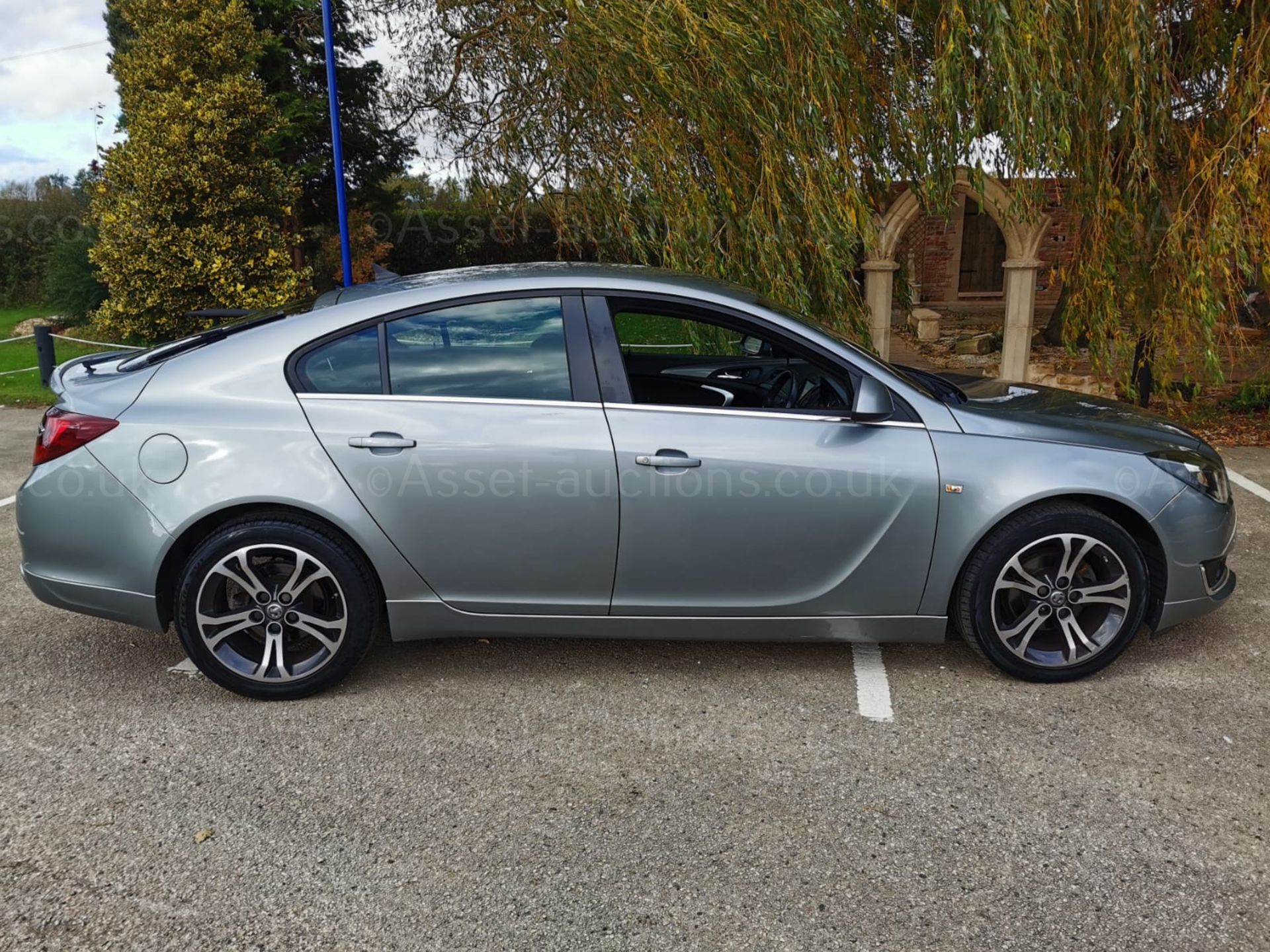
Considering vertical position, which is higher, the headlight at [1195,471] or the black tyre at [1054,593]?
the headlight at [1195,471]

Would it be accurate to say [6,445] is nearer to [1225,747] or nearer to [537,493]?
[537,493]

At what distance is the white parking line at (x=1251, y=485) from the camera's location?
6527 millimetres

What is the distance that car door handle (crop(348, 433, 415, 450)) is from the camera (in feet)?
10.9

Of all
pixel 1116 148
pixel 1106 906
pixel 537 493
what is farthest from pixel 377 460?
pixel 1116 148

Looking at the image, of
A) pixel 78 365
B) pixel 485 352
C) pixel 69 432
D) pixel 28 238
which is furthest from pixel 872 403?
pixel 28 238

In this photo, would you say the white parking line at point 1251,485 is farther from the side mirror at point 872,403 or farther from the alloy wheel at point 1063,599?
the side mirror at point 872,403

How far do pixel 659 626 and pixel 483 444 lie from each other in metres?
0.93

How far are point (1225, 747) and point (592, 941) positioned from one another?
225cm

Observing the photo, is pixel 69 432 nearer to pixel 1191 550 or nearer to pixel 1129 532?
pixel 1129 532

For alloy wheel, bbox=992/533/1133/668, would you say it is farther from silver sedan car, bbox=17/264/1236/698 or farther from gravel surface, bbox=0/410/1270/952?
gravel surface, bbox=0/410/1270/952

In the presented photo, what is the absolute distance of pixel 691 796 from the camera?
2.90 metres

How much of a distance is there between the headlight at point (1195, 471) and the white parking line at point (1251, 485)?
3173mm

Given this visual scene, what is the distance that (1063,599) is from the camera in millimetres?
3510

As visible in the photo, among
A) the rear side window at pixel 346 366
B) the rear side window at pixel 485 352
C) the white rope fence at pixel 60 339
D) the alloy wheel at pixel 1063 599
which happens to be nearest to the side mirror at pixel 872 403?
the alloy wheel at pixel 1063 599
